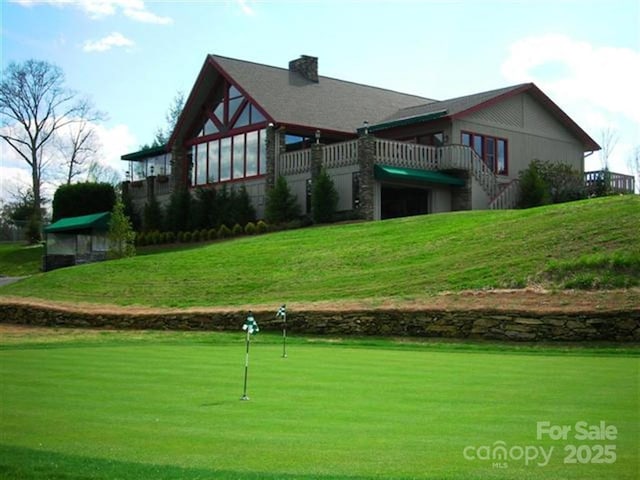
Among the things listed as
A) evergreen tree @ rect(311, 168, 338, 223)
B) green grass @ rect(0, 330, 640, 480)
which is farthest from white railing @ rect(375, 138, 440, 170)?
green grass @ rect(0, 330, 640, 480)

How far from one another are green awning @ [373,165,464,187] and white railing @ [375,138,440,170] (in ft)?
1.22

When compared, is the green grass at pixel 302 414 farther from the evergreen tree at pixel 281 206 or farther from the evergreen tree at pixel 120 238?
the evergreen tree at pixel 120 238

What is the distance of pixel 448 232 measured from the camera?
30.1 metres

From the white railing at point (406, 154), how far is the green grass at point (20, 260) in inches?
890

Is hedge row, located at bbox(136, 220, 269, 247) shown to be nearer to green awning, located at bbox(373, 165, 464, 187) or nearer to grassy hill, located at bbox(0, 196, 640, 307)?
grassy hill, located at bbox(0, 196, 640, 307)

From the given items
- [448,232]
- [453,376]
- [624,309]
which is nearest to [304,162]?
Answer: [448,232]

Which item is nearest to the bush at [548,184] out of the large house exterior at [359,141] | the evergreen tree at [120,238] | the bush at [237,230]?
the large house exterior at [359,141]

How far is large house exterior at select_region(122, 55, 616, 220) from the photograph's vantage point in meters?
38.7

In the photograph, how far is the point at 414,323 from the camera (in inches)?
830

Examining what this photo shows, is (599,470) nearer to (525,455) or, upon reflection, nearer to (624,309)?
(525,455)

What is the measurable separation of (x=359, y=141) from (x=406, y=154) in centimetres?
241

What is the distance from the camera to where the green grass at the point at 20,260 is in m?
49.7

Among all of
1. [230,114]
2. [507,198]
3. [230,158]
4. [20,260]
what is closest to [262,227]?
[230,158]

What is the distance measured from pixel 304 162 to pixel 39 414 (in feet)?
106
